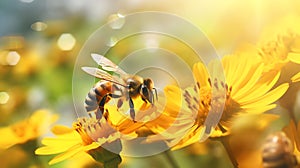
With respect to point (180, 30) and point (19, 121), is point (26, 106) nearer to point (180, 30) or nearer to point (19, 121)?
point (19, 121)

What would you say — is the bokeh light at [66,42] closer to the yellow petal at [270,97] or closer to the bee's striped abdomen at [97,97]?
the bee's striped abdomen at [97,97]

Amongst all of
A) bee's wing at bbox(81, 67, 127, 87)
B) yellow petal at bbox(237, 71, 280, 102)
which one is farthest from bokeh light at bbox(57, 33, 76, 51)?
yellow petal at bbox(237, 71, 280, 102)

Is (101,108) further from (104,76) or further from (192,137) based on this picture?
(192,137)

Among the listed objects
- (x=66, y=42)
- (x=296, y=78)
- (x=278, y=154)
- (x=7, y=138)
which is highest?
(x=66, y=42)

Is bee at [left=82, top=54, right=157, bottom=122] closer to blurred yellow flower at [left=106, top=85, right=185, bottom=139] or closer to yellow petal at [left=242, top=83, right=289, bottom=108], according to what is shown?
blurred yellow flower at [left=106, top=85, right=185, bottom=139]

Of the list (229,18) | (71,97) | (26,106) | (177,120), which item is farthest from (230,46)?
(26,106)

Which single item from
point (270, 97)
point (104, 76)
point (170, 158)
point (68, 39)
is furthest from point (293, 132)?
point (68, 39)
